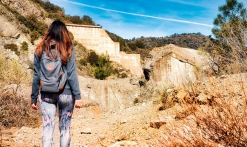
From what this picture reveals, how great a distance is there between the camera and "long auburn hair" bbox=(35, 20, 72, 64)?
2.80 metres

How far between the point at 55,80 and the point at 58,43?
403mm

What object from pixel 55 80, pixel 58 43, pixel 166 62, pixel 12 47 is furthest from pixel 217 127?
pixel 12 47

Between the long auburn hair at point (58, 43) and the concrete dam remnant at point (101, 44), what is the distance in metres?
40.5

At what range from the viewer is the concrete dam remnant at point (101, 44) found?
142ft

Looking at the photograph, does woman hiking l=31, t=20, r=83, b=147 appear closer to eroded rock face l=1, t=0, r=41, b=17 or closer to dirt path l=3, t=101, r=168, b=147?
dirt path l=3, t=101, r=168, b=147

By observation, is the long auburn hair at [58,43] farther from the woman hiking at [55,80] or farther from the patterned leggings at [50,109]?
the patterned leggings at [50,109]

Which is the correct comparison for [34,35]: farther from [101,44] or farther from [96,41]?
[101,44]

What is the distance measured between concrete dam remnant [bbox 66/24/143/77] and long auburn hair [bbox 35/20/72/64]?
40497mm

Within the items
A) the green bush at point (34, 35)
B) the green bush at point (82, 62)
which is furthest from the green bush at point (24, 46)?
the green bush at point (82, 62)

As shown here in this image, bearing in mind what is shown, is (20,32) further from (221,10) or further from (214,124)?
(214,124)

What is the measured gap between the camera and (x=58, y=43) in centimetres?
283

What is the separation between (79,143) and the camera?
5258 mm

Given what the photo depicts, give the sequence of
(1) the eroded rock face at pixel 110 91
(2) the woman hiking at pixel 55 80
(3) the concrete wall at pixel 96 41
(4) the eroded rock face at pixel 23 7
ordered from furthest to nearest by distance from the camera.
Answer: (3) the concrete wall at pixel 96 41 → (4) the eroded rock face at pixel 23 7 → (1) the eroded rock face at pixel 110 91 → (2) the woman hiking at pixel 55 80

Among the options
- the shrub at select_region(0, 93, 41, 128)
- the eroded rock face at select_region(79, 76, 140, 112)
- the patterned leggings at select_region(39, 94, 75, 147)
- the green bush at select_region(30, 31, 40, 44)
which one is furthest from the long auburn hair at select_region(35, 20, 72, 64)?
the green bush at select_region(30, 31, 40, 44)
